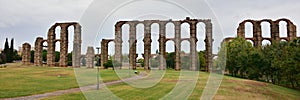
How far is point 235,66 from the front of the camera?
55625 millimetres

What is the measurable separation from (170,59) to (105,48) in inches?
820

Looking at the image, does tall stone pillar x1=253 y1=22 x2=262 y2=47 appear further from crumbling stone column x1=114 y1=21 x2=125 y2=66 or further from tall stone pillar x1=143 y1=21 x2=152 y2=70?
crumbling stone column x1=114 y1=21 x2=125 y2=66

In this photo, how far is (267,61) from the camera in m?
48.7

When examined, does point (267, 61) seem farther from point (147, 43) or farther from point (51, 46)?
point (51, 46)

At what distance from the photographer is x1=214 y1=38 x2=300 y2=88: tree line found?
39103mm

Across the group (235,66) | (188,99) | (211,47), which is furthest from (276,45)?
(188,99)

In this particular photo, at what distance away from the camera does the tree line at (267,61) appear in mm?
39103

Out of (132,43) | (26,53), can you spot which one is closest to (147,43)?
(132,43)

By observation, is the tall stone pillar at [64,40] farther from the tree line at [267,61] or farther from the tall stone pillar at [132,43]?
the tree line at [267,61]

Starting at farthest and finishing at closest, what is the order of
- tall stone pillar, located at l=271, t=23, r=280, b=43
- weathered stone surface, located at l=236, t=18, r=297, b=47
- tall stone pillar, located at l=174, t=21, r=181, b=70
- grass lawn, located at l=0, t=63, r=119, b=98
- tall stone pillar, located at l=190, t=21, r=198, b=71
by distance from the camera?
weathered stone surface, located at l=236, t=18, r=297, b=47 → tall stone pillar, located at l=271, t=23, r=280, b=43 → tall stone pillar, located at l=174, t=21, r=181, b=70 → tall stone pillar, located at l=190, t=21, r=198, b=71 → grass lawn, located at l=0, t=63, r=119, b=98

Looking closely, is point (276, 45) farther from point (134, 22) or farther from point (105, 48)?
point (105, 48)

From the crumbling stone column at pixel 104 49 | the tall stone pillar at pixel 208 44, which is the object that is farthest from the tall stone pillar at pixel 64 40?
the tall stone pillar at pixel 208 44

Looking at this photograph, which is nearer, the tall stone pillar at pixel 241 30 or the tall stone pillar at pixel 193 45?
the tall stone pillar at pixel 193 45

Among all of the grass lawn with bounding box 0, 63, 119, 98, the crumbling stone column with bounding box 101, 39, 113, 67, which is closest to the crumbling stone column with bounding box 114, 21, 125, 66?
the crumbling stone column with bounding box 101, 39, 113, 67
